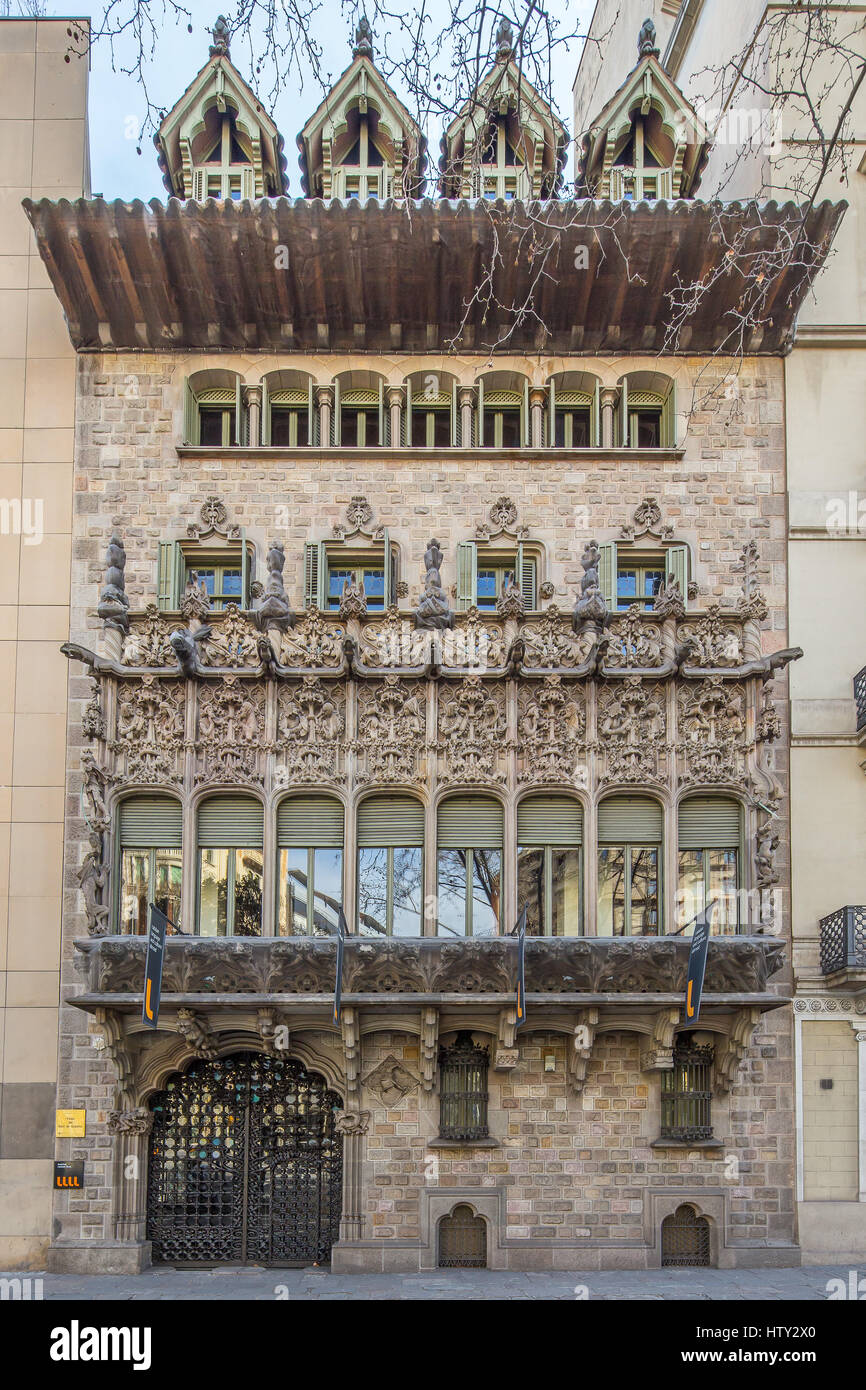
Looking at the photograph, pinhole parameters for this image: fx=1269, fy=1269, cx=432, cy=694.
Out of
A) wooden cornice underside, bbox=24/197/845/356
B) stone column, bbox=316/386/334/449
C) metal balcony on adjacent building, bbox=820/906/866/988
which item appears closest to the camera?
metal balcony on adjacent building, bbox=820/906/866/988

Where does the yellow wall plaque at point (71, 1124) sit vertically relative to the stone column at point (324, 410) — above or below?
below

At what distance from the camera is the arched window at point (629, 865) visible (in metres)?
18.1

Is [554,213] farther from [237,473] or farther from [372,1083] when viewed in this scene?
[372,1083]

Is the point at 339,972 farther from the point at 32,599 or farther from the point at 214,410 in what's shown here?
the point at 214,410

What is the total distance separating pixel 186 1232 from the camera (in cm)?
1798

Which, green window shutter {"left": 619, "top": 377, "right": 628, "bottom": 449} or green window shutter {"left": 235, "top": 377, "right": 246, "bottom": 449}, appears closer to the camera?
green window shutter {"left": 619, "top": 377, "right": 628, "bottom": 449}

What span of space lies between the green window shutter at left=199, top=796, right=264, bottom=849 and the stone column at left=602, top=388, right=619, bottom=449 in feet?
26.5

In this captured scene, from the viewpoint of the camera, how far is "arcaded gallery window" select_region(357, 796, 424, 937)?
1797 centimetres

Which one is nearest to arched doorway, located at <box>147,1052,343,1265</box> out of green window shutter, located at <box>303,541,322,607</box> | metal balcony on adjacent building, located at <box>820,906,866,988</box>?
green window shutter, located at <box>303,541,322,607</box>

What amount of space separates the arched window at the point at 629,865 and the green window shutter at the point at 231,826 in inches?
195

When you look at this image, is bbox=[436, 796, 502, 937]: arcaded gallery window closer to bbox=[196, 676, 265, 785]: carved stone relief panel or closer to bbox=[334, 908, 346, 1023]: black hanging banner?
bbox=[334, 908, 346, 1023]: black hanging banner

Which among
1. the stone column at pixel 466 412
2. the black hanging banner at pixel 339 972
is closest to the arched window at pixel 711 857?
the black hanging banner at pixel 339 972

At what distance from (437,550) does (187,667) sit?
3986mm

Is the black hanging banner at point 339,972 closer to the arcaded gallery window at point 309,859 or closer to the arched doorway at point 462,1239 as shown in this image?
the arcaded gallery window at point 309,859
